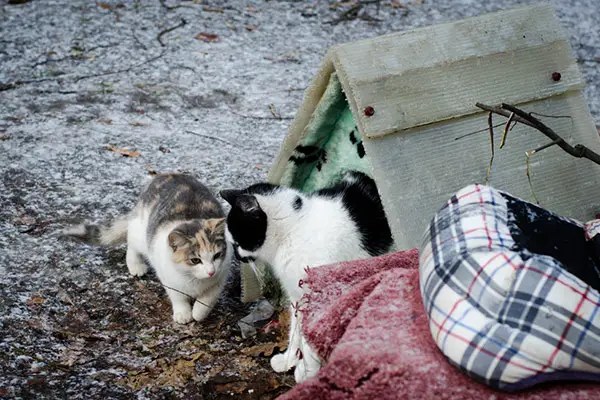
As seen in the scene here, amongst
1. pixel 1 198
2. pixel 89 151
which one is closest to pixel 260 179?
pixel 89 151

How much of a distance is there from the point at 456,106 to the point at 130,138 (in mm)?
2520

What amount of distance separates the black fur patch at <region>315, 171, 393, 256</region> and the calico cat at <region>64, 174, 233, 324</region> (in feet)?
1.91

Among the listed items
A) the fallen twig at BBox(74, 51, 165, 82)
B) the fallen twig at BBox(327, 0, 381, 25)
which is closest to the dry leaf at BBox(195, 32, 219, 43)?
the fallen twig at BBox(74, 51, 165, 82)

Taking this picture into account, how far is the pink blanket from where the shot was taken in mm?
1728

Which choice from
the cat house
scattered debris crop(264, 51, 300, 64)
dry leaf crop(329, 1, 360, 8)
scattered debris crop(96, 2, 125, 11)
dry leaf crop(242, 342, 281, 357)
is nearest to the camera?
the cat house

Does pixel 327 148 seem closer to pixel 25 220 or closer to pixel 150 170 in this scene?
pixel 150 170

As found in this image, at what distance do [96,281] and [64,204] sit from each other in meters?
0.70

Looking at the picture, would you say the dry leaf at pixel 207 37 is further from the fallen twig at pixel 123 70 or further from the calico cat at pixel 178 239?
the calico cat at pixel 178 239

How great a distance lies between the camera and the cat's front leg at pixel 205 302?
3082 millimetres

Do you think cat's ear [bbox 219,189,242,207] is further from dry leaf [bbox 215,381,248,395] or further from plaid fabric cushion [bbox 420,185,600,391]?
plaid fabric cushion [bbox 420,185,600,391]

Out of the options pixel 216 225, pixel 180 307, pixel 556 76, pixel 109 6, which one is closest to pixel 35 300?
pixel 180 307

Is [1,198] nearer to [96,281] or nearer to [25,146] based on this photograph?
[25,146]

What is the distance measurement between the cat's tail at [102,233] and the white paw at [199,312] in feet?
2.08

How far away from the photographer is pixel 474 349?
67.8 inches
